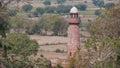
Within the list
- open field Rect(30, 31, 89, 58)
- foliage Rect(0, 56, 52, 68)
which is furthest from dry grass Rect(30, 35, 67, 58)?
foliage Rect(0, 56, 52, 68)

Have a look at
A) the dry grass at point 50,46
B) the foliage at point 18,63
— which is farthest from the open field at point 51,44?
the foliage at point 18,63

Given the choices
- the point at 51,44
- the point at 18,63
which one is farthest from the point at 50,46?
the point at 18,63

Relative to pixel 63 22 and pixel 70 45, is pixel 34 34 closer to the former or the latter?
pixel 63 22

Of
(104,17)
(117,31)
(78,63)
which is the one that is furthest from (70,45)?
(78,63)

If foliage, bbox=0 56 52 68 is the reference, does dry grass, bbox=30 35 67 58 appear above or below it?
below

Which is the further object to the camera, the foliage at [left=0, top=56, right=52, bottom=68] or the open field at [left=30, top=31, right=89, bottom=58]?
the open field at [left=30, top=31, right=89, bottom=58]

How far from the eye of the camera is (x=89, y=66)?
101 feet

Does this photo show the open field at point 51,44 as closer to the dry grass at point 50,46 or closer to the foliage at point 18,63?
the dry grass at point 50,46

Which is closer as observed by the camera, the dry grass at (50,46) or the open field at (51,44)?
the dry grass at (50,46)

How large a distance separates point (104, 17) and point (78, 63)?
1033 cm

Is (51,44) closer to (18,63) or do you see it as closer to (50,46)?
(50,46)

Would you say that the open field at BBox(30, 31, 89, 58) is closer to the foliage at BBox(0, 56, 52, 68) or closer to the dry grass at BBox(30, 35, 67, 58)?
the dry grass at BBox(30, 35, 67, 58)

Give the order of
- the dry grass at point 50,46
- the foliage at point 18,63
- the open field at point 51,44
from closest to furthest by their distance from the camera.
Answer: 1. the foliage at point 18,63
2. the dry grass at point 50,46
3. the open field at point 51,44

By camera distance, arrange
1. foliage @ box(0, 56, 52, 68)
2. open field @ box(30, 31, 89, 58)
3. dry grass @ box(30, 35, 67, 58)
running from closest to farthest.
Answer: foliage @ box(0, 56, 52, 68) < dry grass @ box(30, 35, 67, 58) < open field @ box(30, 31, 89, 58)
